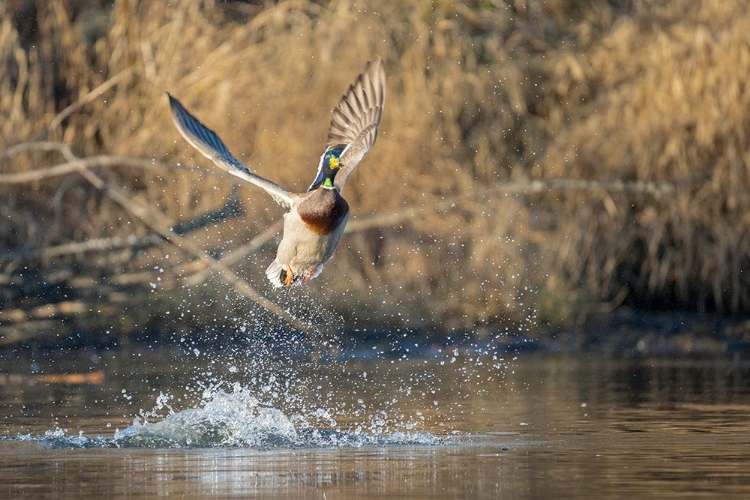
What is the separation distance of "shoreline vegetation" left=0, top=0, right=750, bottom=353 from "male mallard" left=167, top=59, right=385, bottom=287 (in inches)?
148

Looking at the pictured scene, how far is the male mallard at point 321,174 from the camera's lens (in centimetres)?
801

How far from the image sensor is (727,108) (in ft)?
42.6

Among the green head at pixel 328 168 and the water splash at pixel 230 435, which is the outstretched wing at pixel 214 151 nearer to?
the green head at pixel 328 168

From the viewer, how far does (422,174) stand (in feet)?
44.1

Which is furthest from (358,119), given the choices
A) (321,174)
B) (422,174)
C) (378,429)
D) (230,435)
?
(422,174)

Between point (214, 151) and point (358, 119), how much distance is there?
2.88 ft

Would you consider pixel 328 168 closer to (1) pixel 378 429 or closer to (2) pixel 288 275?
(2) pixel 288 275

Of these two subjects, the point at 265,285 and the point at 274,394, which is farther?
the point at 265,285

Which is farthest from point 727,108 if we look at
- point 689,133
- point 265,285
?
point 265,285

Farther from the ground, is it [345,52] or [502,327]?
[345,52]

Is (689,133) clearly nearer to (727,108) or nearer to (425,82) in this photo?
(727,108)

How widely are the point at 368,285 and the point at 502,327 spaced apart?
4.00 ft

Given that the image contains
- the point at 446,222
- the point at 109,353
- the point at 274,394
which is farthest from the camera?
the point at 446,222

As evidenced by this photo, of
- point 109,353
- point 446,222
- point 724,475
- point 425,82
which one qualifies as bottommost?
point 724,475
